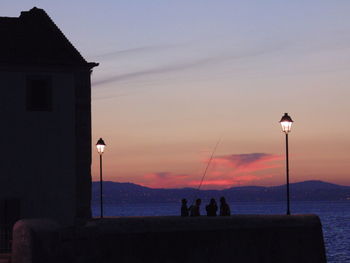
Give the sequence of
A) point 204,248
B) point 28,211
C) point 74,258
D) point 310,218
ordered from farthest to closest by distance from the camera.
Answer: point 28,211 < point 310,218 < point 204,248 < point 74,258

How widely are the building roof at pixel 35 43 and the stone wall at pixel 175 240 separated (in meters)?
14.5

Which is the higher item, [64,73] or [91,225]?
[64,73]

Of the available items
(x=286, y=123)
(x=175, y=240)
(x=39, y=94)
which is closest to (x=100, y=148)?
(x=39, y=94)

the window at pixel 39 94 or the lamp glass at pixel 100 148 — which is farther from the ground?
the window at pixel 39 94

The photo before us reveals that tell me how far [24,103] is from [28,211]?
4408 mm

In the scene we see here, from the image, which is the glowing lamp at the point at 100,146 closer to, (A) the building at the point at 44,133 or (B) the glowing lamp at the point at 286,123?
(A) the building at the point at 44,133

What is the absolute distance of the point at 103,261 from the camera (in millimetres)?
20703

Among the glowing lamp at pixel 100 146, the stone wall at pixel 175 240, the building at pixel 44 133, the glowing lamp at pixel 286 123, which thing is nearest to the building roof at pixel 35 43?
the building at pixel 44 133


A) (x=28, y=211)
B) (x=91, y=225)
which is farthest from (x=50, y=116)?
(x=91, y=225)

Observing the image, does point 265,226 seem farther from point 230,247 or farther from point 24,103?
point 24,103

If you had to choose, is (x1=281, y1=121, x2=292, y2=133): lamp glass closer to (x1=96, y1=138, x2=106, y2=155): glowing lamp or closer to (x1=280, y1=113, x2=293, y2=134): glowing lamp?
(x1=280, y1=113, x2=293, y2=134): glowing lamp

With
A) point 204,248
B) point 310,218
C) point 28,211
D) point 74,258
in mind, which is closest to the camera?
point 74,258

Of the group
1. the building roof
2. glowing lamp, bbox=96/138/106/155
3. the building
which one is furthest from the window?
glowing lamp, bbox=96/138/106/155

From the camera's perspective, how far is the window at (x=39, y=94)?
113 feet
